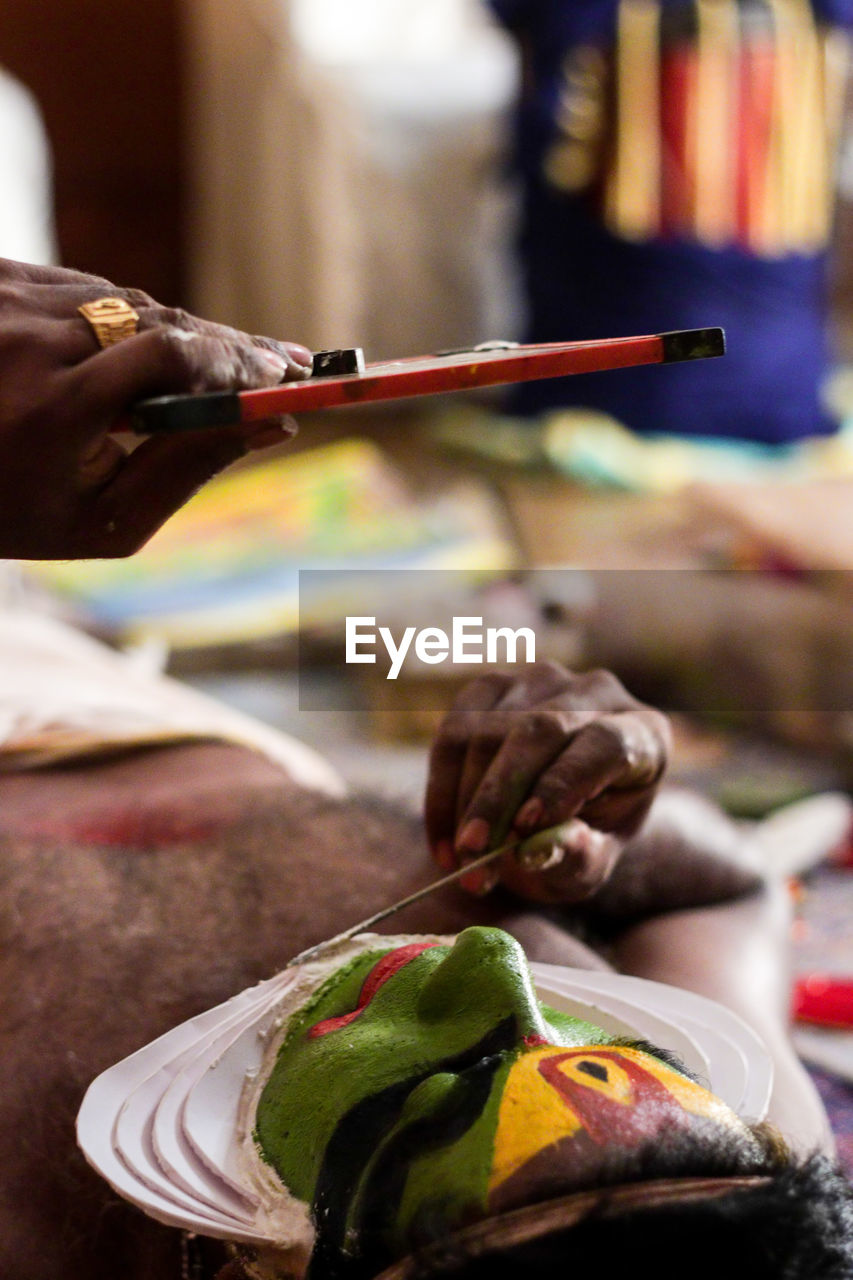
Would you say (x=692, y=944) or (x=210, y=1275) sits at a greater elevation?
(x=210, y=1275)

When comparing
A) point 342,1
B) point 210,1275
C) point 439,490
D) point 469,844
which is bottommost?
point 439,490

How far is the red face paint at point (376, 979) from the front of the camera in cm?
64

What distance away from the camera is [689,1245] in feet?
1.56

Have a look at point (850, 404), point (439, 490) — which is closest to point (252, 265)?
point (439, 490)

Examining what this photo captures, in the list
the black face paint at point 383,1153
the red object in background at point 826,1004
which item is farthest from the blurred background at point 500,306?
the black face paint at point 383,1153

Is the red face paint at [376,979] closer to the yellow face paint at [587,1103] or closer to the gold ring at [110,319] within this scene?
the yellow face paint at [587,1103]

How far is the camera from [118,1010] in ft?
2.52

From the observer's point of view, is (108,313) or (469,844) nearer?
(108,313)

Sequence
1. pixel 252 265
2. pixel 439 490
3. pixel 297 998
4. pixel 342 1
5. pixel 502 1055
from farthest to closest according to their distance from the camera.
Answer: pixel 252 265
pixel 342 1
pixel 439 490
pixel 297 998
pixel 502 1055

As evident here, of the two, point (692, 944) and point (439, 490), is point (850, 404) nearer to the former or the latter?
point (439, 490)

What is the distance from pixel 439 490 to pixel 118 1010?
2.27 meters

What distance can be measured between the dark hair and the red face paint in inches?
5.9

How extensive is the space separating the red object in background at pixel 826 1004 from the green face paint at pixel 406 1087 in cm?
77


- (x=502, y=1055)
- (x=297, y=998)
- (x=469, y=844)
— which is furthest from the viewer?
(x=469, y=844)
